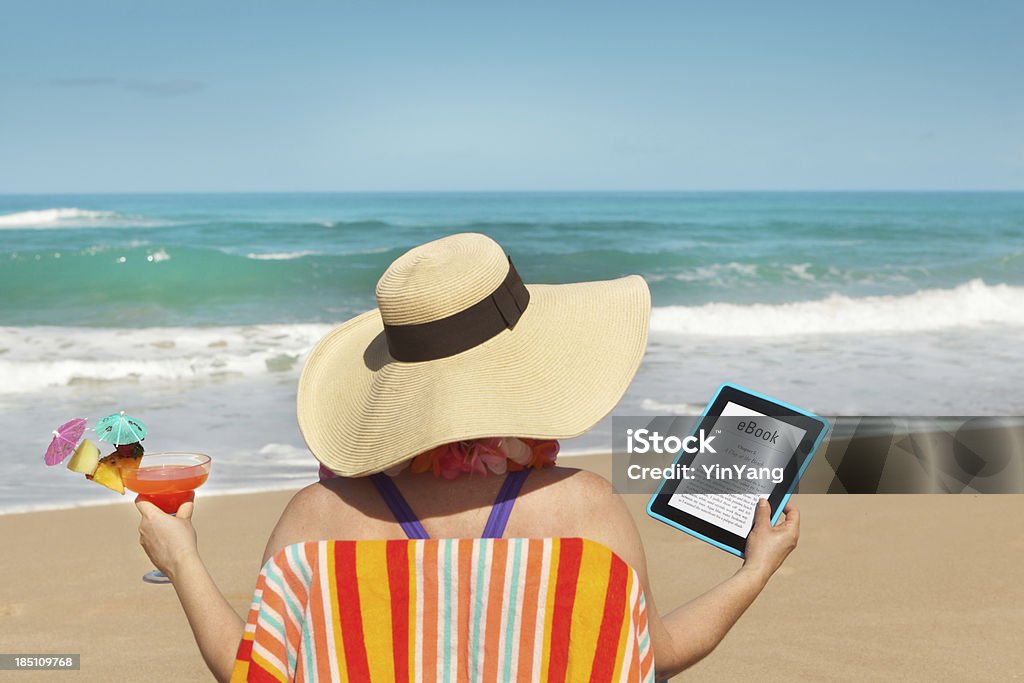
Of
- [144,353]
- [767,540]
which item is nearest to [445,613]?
[767,540]

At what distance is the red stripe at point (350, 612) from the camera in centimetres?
151

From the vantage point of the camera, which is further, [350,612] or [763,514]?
[763,514]

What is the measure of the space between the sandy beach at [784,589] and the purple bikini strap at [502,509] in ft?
7.71

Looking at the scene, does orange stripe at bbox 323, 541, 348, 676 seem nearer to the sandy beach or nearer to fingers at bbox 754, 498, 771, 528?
fingers at bbox 754, 498, 771, 528

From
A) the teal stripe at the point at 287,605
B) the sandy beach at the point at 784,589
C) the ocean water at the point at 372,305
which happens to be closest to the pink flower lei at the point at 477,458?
the teal stripe at the point at 287,605

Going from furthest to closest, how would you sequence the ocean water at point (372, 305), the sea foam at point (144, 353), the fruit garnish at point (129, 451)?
the sea foam at point (144, 353), the ocean water at point (372, 305), the fruit garnish at point (129, 451)

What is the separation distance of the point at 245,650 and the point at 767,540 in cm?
97

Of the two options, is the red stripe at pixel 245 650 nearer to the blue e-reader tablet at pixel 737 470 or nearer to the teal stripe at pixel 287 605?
the teal stripe at pixel 287 605

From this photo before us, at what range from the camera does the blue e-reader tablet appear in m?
2.01

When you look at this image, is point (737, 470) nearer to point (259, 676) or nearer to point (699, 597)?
point (699, 597)

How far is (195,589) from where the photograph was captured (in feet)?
5.75

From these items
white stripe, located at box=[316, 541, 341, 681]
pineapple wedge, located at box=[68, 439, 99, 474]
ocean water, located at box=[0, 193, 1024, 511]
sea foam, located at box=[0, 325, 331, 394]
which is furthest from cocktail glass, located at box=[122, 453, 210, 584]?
sea foam, located at box=[0, 325, 331, 394]

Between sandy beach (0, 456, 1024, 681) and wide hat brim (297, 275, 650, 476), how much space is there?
2192 mm

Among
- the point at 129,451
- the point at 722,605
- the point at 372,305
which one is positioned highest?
the point at 129,451
